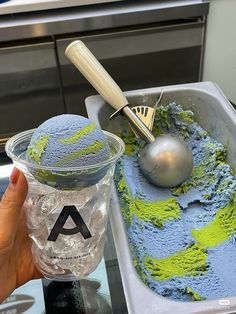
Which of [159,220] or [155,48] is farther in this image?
[155,48]

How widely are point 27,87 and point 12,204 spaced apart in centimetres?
63

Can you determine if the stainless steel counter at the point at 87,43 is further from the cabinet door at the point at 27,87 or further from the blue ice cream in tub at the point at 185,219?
the blue ice cream in tub at the point at 185,219

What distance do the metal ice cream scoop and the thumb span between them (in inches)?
10.8

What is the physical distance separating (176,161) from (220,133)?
0.11 meters

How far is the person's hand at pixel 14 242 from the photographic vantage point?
1.52 ft

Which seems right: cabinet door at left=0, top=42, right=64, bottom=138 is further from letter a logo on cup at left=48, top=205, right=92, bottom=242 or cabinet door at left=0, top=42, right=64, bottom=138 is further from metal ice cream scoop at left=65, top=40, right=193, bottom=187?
letter a logo on cup at left=48, top=205, right=92, bottom=242

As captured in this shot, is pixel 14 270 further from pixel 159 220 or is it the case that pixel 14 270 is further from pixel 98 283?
pixel 159 220

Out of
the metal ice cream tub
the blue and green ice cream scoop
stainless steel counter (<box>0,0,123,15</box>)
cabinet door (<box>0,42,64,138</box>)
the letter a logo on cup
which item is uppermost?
the blue and green ice cream scoop

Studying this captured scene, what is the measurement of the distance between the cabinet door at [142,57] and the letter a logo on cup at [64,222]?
25.0 inches

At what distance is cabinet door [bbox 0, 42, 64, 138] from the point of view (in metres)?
1.00

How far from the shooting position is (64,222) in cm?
44

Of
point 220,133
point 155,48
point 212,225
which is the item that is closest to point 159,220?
point 212,225

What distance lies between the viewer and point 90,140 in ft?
1.46

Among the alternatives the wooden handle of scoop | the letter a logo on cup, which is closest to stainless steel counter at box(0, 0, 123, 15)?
the wooden handle of scoop
